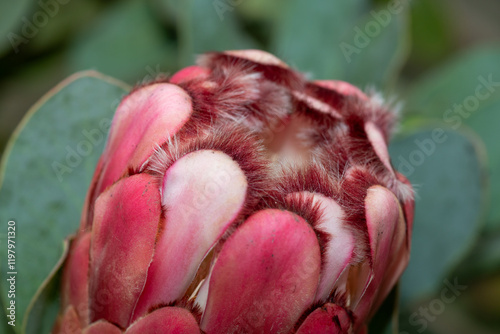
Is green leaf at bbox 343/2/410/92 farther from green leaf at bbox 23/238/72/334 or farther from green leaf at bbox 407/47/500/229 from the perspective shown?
green leaf at bbox 23/238/72/334

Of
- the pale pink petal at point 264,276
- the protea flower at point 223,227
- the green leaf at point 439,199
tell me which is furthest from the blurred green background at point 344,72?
the pale pink petal at point 264,276

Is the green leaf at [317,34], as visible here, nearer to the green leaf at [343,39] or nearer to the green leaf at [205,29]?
the green leaf at [343,39]

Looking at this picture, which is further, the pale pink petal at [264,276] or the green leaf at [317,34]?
the green leaf at [317,34]

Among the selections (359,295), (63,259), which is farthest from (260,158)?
(63,259)

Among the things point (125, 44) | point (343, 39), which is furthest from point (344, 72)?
point (125, 44)

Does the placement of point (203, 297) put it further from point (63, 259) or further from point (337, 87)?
point (337, 87)

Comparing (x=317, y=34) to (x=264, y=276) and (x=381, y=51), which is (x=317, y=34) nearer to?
(x=381, y=51)
